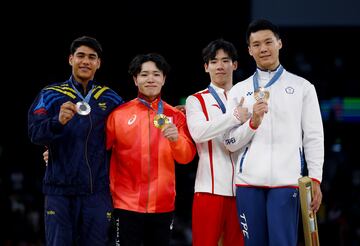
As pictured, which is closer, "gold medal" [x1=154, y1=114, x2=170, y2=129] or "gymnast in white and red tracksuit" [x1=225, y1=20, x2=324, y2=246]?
"gymnast in white and red tracksuit" [x1=225, y1=20, x2=324, y2=246]

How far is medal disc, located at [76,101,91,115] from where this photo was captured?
140 inches

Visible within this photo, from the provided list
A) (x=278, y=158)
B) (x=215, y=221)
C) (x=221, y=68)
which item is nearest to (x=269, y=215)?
(x=278, y=158)

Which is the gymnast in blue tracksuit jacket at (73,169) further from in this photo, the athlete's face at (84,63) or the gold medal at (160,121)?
the gold medal at (160,121)

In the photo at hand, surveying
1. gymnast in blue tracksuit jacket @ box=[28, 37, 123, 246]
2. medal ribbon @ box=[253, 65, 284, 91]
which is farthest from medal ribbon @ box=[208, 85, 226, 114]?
gymnast in blue tracksuit jacket @ box=[28, 37, 123, 246]

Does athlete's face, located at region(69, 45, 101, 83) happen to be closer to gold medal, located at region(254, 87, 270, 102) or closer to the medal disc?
the medal disc

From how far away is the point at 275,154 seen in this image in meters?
3.47

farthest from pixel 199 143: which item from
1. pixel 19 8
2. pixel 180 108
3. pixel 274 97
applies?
pixel 19 8

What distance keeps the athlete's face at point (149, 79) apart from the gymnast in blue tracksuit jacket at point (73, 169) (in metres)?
0.30

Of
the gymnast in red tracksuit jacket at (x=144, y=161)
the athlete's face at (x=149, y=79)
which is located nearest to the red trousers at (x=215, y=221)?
the gymnast in red tracksuit jacket at (x=144, y=161)

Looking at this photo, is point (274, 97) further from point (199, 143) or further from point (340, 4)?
point (340, 4)

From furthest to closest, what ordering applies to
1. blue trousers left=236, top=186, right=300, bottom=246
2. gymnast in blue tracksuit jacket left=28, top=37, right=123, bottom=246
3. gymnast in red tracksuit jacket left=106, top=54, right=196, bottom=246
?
gymnast in red tracksuit jacket left=106, top=54, right=196, bottom=246 → gymnast in blue tracksuit jacket left=28, top=37, right=123, bottom=246 → blue trousers left=236, top=186, right=300, bottom=246

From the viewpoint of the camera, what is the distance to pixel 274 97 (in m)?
3.54

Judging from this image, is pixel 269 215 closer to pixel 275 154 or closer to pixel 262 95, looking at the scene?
pixel 275 154

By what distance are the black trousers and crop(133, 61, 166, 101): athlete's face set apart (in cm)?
71
